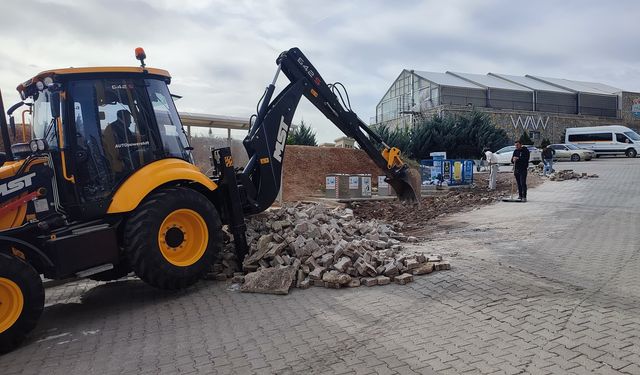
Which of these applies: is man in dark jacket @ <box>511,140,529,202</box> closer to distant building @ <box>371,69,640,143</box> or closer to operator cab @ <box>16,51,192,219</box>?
operator cab @ <box>16,51,192,219</box>

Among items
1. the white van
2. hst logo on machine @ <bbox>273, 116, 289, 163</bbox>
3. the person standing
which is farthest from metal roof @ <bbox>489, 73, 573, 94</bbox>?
hst logo on machine @ <bbox>273, 116, 289, 163</bbox>

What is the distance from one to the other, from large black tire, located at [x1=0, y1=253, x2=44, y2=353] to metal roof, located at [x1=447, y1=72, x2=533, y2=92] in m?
51.2

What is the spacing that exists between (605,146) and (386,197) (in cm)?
2776

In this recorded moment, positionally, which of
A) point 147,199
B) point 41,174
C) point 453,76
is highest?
point 453,76

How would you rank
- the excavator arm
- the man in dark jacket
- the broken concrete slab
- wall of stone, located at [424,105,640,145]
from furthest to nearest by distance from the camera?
wall of stone, located at [424,105,640,145] → the man in dark jacket → the excavator arm → the broken concrete slab

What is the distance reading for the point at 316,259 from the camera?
643 cm

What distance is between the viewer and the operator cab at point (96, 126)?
205 inches

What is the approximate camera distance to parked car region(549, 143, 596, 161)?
3372 cm

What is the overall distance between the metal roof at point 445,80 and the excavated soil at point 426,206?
30.6m

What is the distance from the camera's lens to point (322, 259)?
6359 millimetres

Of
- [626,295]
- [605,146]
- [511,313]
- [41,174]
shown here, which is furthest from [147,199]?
[605,146]

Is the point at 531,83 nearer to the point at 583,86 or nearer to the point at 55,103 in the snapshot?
the point at 583,86

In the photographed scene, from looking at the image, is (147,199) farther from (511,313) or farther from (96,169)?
(511,313)

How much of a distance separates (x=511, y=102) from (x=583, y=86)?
16.4m
